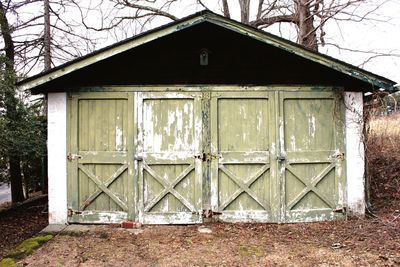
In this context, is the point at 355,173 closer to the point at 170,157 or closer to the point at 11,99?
the point at 170,157

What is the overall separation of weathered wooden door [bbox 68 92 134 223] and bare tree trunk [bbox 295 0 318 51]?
8.85m

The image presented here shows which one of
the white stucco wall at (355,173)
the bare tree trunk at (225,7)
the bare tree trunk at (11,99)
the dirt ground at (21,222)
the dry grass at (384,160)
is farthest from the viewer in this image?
the bare tree trunk at (225,7)

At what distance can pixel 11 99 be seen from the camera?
7.89 m

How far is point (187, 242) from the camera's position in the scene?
5.27 m

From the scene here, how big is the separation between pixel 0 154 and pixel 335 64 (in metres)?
6.73

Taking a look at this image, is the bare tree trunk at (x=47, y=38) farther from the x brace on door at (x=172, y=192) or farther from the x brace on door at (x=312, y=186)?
the x brace on door at (x=312, y=186)

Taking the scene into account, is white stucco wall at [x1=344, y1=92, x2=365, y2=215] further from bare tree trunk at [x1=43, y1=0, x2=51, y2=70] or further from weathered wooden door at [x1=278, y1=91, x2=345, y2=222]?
bare tree trunk at [x1=43, y1=0, x2=51, y2=70]

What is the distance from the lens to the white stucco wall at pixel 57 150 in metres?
6.11

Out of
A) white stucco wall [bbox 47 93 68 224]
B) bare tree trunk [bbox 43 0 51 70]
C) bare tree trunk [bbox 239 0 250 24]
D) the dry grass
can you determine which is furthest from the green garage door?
bare tree trunk [bbox 239 0 250 24]

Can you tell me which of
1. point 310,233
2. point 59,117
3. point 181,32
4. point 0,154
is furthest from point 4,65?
point 310,233

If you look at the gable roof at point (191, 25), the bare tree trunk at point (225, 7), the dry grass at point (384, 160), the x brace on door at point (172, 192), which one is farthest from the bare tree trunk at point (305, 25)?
the x brace on door at point (172, 192)

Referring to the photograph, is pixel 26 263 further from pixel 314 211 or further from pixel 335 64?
pixel 335 64

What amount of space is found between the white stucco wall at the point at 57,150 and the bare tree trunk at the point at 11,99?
7.07ft

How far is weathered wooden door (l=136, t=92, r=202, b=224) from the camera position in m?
6.11
